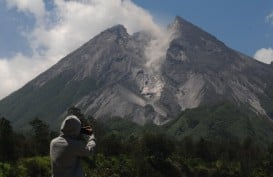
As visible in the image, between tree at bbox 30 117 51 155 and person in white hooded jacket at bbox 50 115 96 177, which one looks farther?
tree at bbox 30 117 51 155

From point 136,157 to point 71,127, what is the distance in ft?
361

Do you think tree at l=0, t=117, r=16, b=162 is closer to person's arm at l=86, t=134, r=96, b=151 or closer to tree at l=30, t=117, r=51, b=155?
tree at l=30, t=117, r=51, b=155

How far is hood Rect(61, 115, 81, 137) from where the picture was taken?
35.3 ft

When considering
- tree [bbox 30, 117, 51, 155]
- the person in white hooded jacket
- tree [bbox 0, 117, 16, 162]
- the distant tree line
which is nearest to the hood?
the person in white hooded jacket

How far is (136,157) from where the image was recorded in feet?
394

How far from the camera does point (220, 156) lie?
547 ft

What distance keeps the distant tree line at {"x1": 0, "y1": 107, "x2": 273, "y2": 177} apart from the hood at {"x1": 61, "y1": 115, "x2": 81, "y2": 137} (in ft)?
212

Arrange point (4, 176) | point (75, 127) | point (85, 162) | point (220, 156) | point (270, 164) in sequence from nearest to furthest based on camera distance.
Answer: point (75, 127), point (4, 176), point (85, 162), point (270, 164), point (220, 156)

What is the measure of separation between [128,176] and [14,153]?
89.9 feet

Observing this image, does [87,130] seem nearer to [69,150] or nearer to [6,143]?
[69,150]

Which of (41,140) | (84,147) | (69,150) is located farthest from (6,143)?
(84,147)

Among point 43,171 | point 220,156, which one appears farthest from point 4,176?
point 220,156

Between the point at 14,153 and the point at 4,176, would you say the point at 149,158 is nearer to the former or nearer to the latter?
the point at 14,153

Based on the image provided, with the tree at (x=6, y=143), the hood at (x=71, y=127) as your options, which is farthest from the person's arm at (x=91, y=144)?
the tree at (x=6, y=143)
